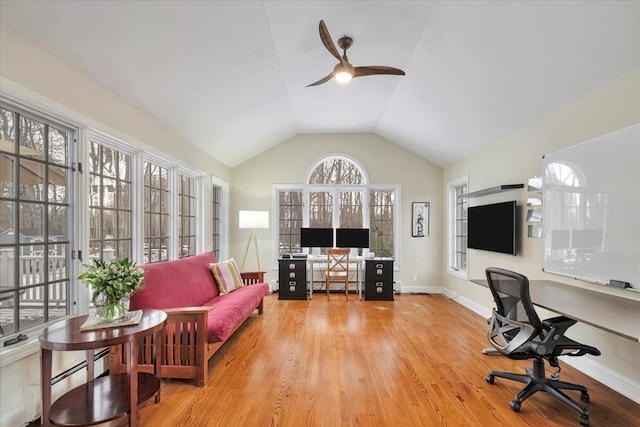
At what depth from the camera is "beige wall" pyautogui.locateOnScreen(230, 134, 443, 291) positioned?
5.96m

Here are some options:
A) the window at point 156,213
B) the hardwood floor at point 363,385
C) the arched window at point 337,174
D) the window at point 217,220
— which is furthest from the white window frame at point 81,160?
the arched window at point 337,174

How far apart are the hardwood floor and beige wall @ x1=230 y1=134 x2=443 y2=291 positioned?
1.99 metres

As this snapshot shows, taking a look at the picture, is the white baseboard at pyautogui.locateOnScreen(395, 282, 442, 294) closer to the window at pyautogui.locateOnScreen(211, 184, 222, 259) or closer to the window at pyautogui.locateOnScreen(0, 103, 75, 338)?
the window at pyautogui.locateOnScreen(211, 184, 222, 259)

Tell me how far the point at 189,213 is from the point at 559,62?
14.8ft

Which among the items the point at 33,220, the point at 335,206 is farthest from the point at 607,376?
the point at 33,220

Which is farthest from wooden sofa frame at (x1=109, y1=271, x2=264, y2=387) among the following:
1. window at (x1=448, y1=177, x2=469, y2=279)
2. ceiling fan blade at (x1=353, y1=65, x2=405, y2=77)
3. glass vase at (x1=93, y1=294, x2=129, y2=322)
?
window at (x1=448, y1=177, x2=469, y2=279)

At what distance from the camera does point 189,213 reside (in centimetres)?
459

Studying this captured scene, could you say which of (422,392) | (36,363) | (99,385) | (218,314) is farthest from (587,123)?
(36,363)

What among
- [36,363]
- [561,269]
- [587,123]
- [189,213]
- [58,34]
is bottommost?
[36,363]

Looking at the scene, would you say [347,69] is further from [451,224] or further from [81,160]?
[451,224]

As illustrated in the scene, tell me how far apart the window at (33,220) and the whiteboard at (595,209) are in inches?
163

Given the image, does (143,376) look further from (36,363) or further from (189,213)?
(189,213)

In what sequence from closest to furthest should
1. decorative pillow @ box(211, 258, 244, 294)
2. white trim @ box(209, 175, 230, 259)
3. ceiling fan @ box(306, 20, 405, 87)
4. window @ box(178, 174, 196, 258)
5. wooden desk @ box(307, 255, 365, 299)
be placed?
ceiling fan @ box(306, 20, 405, 87)
decorative pillow @ box(211, 258, 244, 294)
window @ box(178, 174, 196, 258)
wooden desk @ box(307, 255, 365, 299)
white trim @ box(209, 175, 230, 259)

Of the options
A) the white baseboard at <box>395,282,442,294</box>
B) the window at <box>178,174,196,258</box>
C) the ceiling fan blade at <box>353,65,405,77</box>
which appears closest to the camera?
the ceiling fan blade at <box>353,65,405,77</box>
